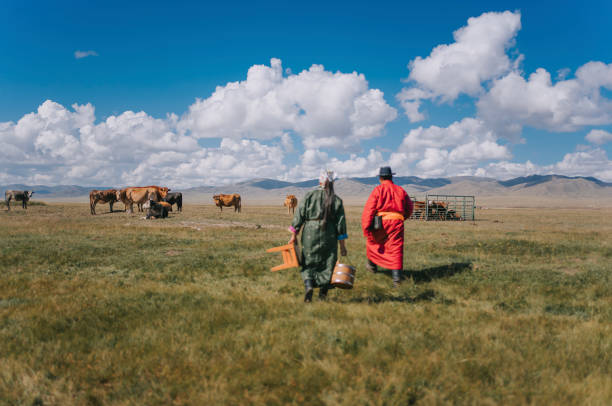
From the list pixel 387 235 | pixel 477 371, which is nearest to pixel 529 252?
pixel 387 235

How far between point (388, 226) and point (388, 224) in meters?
0.04

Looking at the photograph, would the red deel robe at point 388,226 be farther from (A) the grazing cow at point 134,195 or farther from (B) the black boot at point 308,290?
(A) the grazing cow at point 134,195

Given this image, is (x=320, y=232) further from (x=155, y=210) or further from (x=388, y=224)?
(x=155, y=210)

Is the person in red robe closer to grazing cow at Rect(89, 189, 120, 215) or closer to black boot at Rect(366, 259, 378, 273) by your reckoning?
black boot at Rect(366, 259, 378, 273)

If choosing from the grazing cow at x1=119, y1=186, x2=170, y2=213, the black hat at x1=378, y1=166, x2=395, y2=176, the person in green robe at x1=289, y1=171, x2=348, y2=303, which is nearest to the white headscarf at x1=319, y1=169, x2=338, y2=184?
the person in green robe at x1=289, y1=171, x2=348, y2=303

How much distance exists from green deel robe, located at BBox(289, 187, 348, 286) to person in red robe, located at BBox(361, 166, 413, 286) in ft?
4.77

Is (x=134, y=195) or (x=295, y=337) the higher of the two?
(x=134, y=195)

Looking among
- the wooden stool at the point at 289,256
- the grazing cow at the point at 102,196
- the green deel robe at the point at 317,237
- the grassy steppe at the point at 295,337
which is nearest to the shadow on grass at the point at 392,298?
the grassy steppe at the point at 295,337

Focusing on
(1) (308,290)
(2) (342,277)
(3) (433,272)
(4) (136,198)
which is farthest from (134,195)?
(2) (342,277)

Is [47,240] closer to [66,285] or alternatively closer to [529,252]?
[66,285]

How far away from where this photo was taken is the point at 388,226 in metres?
7.09

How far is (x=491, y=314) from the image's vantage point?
528 centimetres

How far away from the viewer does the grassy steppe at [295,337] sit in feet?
10.3

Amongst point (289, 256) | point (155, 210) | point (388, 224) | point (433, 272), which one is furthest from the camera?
point (155, 210)
